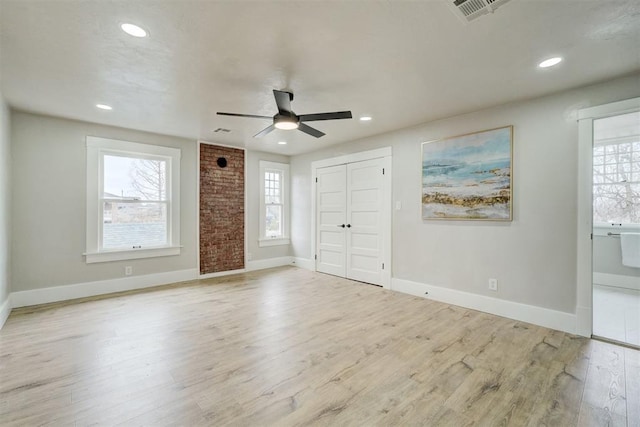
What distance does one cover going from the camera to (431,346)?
8.82 feet

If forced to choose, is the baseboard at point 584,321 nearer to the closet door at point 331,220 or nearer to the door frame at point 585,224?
the door frame at point 585,224

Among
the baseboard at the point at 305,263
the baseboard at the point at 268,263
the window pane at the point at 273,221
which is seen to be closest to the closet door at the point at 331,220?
the baseboard at the point at 305,263

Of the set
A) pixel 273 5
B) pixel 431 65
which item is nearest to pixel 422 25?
pixel 431 65

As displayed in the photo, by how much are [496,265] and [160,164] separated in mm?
5306

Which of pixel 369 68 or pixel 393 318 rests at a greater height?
pixel 369 68

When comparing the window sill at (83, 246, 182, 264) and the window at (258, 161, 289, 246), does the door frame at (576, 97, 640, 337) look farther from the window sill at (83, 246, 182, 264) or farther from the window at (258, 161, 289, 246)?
the window sill at (83, 246, 182, 264)

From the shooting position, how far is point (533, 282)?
3.25m

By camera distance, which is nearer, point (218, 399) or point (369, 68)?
point (218, 399)

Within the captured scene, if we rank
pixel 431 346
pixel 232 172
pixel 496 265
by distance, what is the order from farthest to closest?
1. pixel 232 172
2. pixel 496 265
3. pixel 431 346

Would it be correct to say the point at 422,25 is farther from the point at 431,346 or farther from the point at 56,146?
the point at 56,146

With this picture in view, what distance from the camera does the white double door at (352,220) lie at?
191 inches

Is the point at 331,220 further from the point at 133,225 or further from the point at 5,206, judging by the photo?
the point at 5,206

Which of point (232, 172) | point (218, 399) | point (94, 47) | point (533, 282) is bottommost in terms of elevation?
point (218, 399)

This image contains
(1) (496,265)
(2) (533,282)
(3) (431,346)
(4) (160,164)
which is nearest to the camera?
(3) (431,346)
